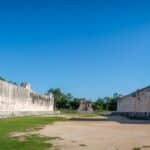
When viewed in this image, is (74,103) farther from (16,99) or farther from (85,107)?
(16,99)

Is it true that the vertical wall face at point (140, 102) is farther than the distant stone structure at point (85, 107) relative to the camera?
No

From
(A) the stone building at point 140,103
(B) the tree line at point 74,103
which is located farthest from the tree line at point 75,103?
(A) the stone building at point 140,103

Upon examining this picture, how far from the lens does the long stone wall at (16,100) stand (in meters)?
31.6

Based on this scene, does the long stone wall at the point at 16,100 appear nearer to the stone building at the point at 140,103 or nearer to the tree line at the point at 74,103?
the stone building at the point at 140,103

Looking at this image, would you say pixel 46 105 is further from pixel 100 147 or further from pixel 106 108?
pixel 100 147

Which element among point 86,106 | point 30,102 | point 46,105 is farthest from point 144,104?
point 86,106

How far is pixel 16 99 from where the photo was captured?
36938 millimetres

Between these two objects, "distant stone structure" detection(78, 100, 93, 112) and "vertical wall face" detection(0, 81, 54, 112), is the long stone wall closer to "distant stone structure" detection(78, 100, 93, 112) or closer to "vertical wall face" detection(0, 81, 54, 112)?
"vertical wall face" detection(0, 81, 54, 112)

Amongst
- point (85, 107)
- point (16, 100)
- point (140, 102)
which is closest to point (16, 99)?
point (16, 100)

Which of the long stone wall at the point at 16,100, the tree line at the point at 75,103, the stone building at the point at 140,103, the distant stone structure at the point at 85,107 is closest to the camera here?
the long stone wall at the point at 16,100

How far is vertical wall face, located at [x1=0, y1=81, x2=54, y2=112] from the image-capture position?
104 ft

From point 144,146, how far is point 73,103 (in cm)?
8074

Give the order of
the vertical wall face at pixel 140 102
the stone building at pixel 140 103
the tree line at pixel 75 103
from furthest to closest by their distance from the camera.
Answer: the tree line at pixel 75 103
the vertical wall face at pixel 140 102
the stone building at pixel 140 103

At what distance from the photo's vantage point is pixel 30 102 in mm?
44844
